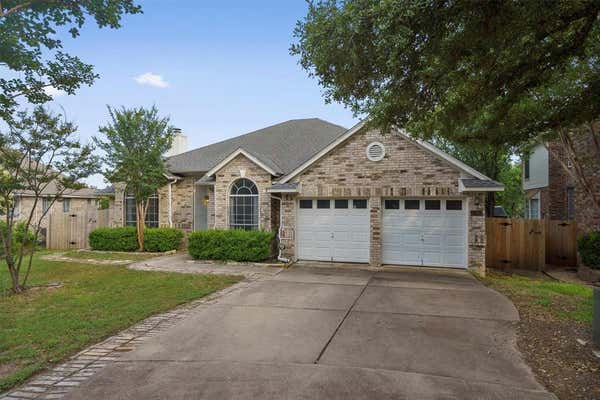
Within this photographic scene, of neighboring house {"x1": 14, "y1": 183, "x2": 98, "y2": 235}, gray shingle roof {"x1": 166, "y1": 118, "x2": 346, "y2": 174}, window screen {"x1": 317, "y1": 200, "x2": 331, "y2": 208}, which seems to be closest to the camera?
window screen {"x1": 317, "y1": 200, "x2": 331, "y2": 208}

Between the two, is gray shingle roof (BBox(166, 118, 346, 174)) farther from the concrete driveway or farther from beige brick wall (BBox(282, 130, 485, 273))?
the concrete driveway

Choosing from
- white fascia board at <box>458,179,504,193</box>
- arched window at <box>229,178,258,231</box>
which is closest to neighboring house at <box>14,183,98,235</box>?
arched window at <box>229,178,258,231</box>

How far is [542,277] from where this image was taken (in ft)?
37.9

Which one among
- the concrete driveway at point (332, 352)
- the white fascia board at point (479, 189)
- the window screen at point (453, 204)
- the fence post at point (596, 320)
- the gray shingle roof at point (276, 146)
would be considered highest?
the gray shingle roof at point (276, 146)

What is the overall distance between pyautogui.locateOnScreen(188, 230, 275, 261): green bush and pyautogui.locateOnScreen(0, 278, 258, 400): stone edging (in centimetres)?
604

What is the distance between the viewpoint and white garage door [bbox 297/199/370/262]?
1223 cm

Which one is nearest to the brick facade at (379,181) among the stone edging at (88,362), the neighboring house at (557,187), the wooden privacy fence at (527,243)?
the wooden privacy fence at (527,243)

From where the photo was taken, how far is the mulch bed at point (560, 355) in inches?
160

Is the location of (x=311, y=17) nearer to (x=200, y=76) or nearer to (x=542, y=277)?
(x=200, y=76)

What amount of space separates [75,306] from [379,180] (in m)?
8.96

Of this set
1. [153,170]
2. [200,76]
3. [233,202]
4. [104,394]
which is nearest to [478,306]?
[104,394]

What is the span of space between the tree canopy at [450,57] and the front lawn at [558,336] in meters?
3.55

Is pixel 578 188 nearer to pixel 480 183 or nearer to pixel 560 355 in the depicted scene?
pixel 480 183

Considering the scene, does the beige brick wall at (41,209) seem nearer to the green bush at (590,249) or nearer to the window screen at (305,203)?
the window screen at (305,203)
